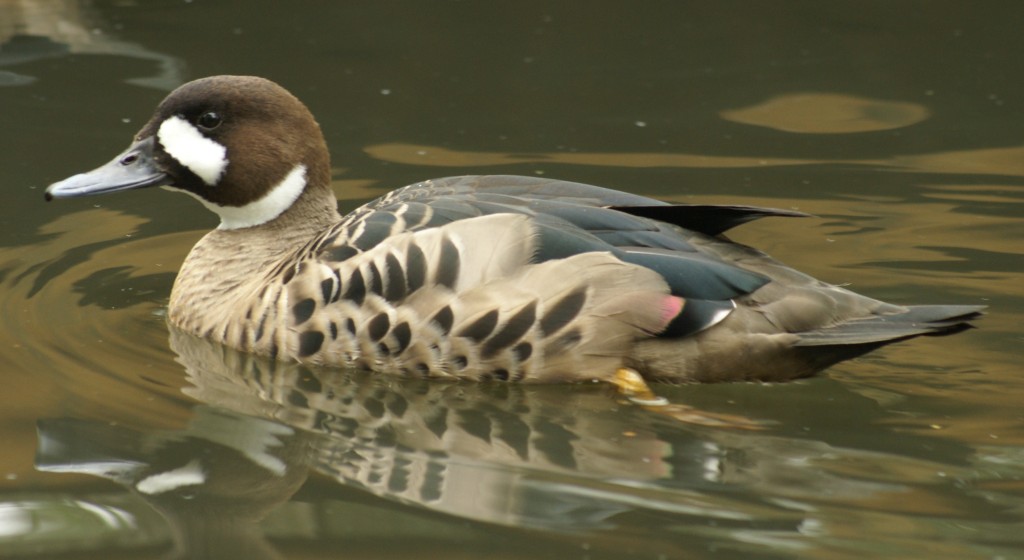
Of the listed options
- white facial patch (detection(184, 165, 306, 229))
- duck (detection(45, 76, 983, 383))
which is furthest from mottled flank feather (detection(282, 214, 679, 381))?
white facial patch (detection(184, 165, 306, 229))

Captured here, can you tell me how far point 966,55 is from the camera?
1141cm

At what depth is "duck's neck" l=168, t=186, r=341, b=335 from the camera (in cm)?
725

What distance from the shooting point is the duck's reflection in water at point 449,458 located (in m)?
5.27

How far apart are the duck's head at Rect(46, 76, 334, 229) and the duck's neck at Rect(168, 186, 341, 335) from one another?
0.43 ft

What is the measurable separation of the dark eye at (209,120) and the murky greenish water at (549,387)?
1.01m

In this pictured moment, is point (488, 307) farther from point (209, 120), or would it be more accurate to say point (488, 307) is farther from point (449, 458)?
point (209, 120)

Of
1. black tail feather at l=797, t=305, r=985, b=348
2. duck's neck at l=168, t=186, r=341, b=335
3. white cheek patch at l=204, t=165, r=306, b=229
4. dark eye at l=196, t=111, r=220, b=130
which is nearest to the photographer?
black tail feather at l=797, t=305, r=985, b=348

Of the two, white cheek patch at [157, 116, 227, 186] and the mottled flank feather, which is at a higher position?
white cheek patch at [157, 116, 227, 186]

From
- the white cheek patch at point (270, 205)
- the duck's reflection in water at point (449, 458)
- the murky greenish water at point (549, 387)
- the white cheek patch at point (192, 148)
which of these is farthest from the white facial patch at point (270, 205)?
the duck's reflection in water at point (449, 458)

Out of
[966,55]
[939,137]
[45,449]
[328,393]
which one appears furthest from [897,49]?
[45,449]

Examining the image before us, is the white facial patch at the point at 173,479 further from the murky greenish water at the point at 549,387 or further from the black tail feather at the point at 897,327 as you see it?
the black tail feather at the point at 897,327

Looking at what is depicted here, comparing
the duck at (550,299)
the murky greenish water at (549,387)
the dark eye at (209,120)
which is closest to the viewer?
the murky greenish water at (549,387)

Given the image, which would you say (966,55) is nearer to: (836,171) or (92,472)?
(836,171)

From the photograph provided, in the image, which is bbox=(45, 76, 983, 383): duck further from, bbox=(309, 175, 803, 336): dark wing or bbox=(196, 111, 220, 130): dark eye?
bbox=(196, 111, 220, 130): dark eye
